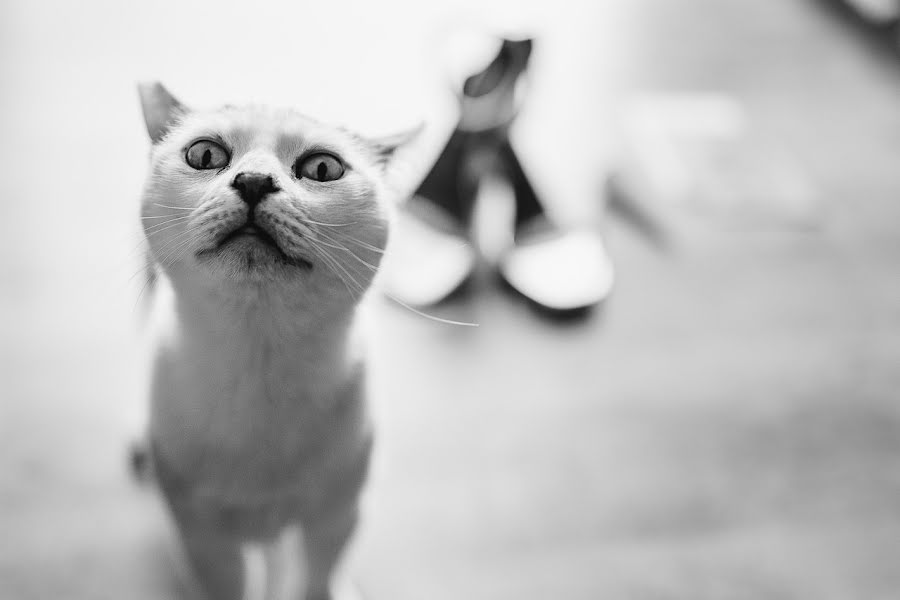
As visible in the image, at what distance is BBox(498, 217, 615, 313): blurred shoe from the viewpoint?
1262 millimetres

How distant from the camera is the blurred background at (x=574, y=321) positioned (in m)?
1.00

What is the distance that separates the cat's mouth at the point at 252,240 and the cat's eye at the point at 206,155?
0.07 metres

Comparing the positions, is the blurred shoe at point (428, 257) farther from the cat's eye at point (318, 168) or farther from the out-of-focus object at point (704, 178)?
the cat's eye at point (318, 168)

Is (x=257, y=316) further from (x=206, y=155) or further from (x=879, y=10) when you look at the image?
(x=879, y=10)

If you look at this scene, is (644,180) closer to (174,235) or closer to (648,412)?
(648,412)

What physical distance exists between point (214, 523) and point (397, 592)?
1.02 ft

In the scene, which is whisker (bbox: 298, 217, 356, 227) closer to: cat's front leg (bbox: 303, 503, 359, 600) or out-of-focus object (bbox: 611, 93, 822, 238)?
cat's front leg (bbox: 303, 503, 359, 600)

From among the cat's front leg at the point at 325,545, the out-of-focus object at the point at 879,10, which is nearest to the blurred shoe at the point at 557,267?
the cat's front leg at the point at 325,545

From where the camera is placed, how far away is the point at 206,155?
0.61 metres

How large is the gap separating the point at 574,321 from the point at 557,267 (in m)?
0.09

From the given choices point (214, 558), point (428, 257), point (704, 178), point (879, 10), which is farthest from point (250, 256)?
point (879, 10)

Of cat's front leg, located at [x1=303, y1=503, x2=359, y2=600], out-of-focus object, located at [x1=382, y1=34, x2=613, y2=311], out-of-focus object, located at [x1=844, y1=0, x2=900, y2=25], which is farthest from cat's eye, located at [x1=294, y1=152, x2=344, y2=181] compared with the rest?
out-of-focus object, located at [x1=844, y1=0, x2=900, y2=25]

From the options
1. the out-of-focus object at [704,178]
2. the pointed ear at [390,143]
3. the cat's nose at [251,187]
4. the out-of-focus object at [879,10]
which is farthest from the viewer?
the out-of-focus object at [879,10]

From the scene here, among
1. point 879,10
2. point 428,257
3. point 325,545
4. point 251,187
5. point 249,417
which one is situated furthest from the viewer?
point 879,10
